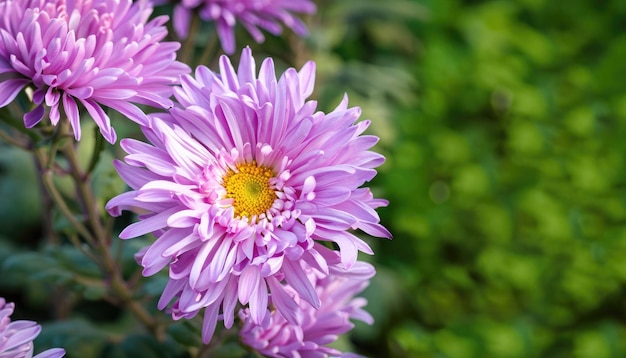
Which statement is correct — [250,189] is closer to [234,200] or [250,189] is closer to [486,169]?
[234,200]

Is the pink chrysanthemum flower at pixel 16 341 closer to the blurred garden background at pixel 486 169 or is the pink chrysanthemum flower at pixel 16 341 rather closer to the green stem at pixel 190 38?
the green stem at pixel 190 38

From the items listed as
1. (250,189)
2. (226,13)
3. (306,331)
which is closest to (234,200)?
(250,189)

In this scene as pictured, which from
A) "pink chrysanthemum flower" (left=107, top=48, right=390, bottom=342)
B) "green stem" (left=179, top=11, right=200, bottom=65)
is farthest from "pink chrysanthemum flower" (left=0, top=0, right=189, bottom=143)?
"green stem" (left=179, top=11, right=200, bottom=65)

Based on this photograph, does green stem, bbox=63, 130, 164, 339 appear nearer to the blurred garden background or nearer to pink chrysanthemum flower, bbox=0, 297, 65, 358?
pink chrysanthemum flower, bbox=0, 297, 65, 358

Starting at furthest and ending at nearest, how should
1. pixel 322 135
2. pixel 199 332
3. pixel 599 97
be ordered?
pixel 599 97, pixel 199 332, pixel 322 135

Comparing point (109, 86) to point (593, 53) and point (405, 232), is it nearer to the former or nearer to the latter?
point (405, 232)

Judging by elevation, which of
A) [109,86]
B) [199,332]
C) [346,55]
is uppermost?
[346,55]

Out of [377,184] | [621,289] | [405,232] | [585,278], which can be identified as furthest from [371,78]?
[621,289]
